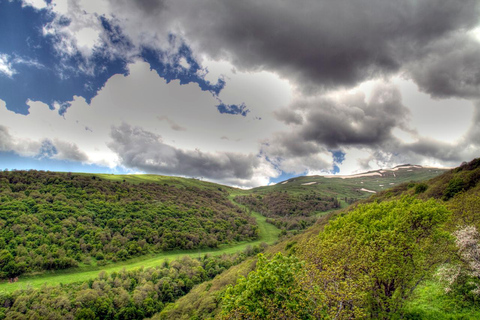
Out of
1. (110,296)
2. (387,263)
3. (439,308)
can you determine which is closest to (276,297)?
(387,263)

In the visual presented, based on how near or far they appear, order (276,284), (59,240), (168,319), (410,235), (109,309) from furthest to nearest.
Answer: (59,240), (109,309), (168,319), (410,235), (276,284)

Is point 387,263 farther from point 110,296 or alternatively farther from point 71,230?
point 71,230

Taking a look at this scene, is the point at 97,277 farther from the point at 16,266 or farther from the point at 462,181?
the point at 462,181

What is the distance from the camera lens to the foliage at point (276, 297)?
18562 millimetres

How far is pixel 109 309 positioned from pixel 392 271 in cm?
10561

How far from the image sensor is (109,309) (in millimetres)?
82938

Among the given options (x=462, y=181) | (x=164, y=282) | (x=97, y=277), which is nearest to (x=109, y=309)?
(x=164, y=282)

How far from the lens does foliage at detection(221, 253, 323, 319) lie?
18562 millimetres

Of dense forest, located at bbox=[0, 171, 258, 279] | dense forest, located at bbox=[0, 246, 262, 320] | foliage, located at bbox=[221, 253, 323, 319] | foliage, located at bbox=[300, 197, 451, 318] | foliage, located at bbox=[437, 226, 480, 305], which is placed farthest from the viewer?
dense forest, located at bbox=[0, 171, 258, 279]

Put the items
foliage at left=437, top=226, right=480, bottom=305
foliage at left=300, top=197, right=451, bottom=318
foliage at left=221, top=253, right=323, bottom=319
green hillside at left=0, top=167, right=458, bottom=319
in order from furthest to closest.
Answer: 1. green hillside at left=0, top=167, right=458, bottom=319
2. foliage at left=437, top=226, right=480, bottom=305
3. foliage at left=300, top=197, right=451, bottom=318
4. foliage at left=221, top=253, right=323, bottom=319

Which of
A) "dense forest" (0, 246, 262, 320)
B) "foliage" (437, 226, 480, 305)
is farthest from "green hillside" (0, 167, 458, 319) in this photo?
"foliage" (437, 226, 480, 305)

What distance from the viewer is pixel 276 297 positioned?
765 inches

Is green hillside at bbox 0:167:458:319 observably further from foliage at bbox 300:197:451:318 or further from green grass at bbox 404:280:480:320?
green grass at bbox 404:280:480:320

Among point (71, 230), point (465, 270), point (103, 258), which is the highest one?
point (465, 270)
